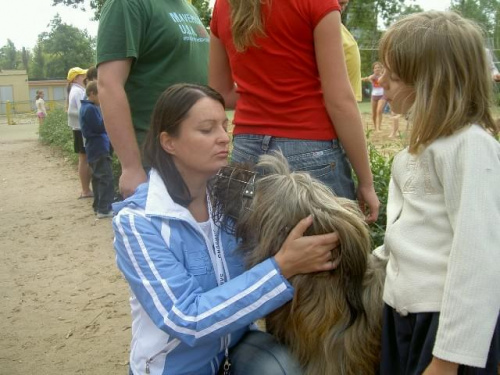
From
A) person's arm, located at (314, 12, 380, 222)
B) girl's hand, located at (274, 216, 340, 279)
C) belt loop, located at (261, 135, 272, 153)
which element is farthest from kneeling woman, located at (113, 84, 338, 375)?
person's arm, located at (314, 12, 380, 222)

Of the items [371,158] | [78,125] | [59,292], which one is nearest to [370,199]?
[371,158]

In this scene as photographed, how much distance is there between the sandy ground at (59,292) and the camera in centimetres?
393

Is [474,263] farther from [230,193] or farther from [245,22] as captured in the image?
[245,22]

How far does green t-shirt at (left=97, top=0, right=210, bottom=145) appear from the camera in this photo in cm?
262

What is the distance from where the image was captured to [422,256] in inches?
67.4

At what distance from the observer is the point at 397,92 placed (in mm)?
1825

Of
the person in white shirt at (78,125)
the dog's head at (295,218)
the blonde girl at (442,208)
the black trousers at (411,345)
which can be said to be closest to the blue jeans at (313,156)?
the dog's head at (295,218)

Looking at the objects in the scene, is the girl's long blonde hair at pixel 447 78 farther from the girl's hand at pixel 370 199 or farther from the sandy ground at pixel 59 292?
the sandy ground at pixel 59 292

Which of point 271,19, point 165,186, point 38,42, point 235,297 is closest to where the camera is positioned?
point 235,297

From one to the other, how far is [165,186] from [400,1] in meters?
43.2

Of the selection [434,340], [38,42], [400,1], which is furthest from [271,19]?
[38,42]

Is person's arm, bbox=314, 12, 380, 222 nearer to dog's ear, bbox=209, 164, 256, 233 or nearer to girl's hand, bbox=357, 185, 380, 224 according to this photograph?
girl's hand, bbox=357, 185, 380, 224

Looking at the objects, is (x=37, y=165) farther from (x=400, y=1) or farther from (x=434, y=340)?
(x=400, y=1)

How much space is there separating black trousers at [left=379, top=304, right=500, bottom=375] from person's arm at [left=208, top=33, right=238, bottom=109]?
1.39 metres
